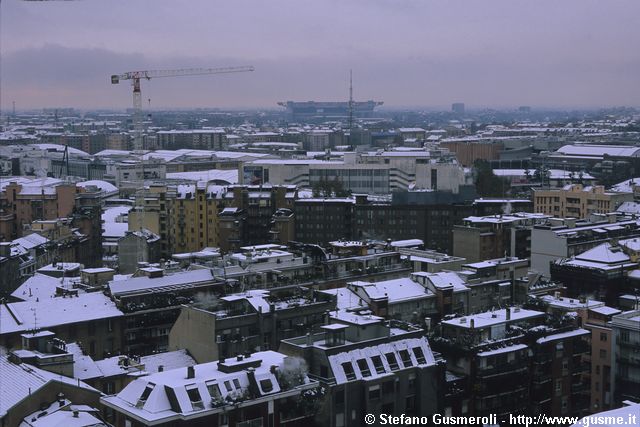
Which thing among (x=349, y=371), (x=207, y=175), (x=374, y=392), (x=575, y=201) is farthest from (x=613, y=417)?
(x=207, y=175)

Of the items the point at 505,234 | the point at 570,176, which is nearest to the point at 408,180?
the point at 570,176

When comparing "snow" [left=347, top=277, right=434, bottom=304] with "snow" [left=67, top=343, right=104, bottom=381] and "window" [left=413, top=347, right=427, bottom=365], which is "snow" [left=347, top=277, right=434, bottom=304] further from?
"snow" [left=67, top=343, right=104, bottom=381]

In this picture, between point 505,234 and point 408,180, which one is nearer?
point 505,234

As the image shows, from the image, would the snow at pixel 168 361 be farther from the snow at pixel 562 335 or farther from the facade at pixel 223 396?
the snow at pixel 562 335

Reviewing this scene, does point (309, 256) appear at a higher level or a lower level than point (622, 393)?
higher

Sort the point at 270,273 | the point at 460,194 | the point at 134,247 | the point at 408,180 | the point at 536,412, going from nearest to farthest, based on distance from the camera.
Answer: the point at 536,412 < the point at 270,273 < the point at 134,247 < the point at 460,194 < the point at 408,180

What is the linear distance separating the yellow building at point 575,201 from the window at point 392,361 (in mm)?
19002

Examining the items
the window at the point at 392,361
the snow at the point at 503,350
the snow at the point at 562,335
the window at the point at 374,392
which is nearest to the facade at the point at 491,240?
the snow at the point at 562,335

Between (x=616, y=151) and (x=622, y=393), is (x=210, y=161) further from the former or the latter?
(x=622, y=393)

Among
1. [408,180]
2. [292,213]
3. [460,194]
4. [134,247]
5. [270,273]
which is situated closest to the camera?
[270,273]

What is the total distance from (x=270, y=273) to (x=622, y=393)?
21.2ft

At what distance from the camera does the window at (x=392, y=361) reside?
1094 centimetres

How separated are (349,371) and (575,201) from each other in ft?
66.1

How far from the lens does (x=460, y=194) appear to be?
28.3m
